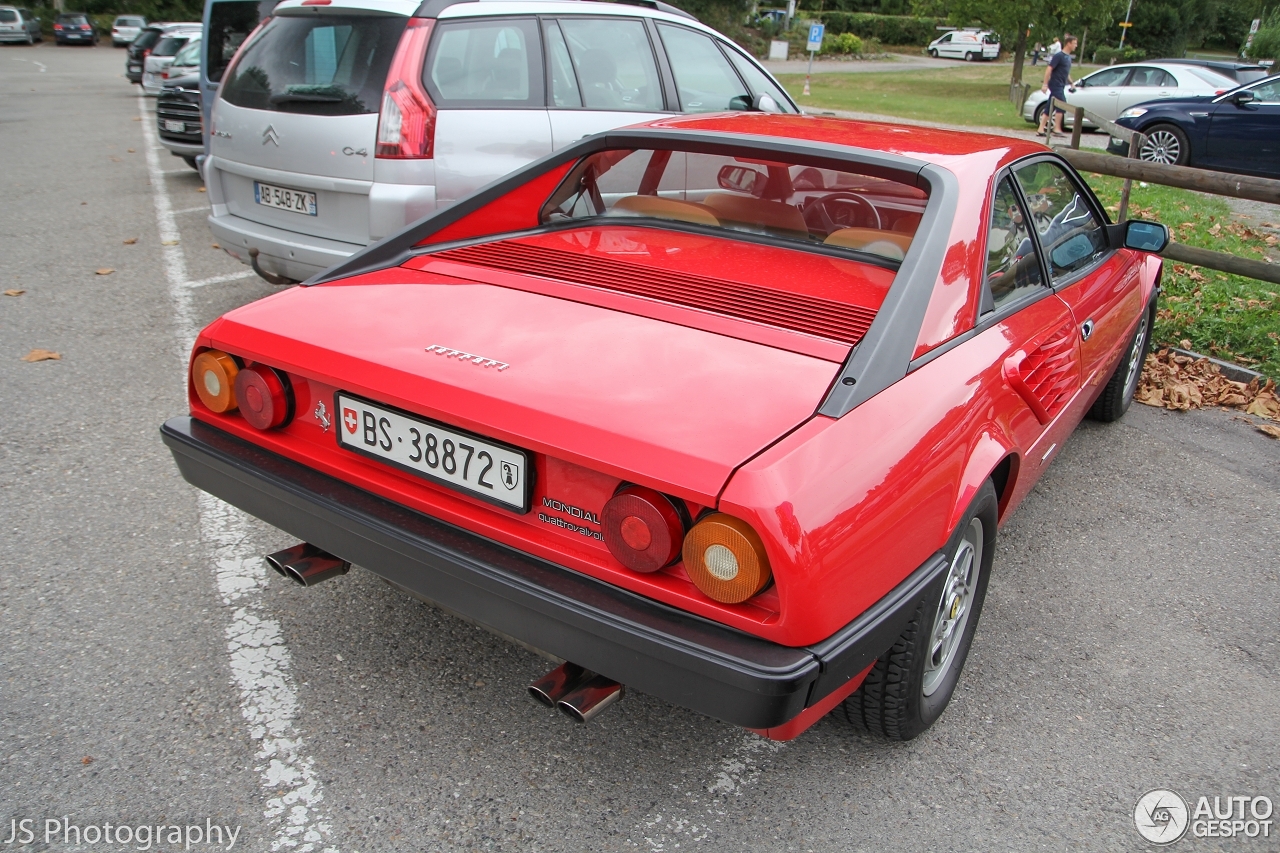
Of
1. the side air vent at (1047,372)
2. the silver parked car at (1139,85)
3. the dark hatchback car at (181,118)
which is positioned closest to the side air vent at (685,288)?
the side air vent at (1047,372)

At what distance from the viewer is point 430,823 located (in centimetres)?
208

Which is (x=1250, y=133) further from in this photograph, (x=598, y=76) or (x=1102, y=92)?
(x=598, y=76)

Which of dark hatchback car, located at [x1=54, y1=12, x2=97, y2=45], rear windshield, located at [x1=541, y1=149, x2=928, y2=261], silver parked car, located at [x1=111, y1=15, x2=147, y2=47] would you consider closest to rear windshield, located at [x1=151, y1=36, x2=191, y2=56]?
rear windshield, located at [x1=541, y1=149, x2=928, y2=261]

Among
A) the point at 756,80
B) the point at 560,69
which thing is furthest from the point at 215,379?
the point at 756,80

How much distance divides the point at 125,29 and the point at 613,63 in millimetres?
42439

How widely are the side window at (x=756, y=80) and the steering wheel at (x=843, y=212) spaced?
10.4ft

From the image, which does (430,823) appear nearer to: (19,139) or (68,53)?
(19,139)

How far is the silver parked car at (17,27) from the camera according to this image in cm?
3862

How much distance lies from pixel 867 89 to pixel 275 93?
89.0 ft

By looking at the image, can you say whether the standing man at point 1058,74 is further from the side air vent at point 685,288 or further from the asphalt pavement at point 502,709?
the side air vent at point 685,288

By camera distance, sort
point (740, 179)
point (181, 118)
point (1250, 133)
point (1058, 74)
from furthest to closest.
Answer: point (1058, 74) < point (1250, 133) < point (181, 118) < point (740, 179)

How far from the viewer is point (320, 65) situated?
471 cm

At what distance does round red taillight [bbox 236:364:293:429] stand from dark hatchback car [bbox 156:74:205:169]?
8.62m

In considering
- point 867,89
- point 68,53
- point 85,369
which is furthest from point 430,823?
point 68,53
